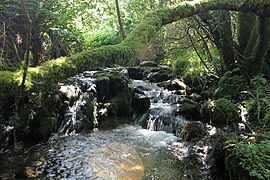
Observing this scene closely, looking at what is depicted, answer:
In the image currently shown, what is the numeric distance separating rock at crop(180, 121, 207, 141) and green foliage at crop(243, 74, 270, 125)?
53.7 inches

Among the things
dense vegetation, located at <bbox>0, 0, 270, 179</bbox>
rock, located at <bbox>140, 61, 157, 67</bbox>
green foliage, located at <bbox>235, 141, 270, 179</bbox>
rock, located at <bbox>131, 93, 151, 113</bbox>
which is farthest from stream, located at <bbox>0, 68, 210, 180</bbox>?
rock, located at <bbox>140, 61, 157, 67</bbox>

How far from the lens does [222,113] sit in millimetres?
7848

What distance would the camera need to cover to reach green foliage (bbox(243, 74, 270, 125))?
21.8ft

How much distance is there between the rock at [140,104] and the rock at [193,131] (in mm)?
2668

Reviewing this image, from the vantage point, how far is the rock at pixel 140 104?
10.4 m

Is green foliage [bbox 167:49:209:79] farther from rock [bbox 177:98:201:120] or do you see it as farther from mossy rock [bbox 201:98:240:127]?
mossy rock [bbox 201:98:240:127]

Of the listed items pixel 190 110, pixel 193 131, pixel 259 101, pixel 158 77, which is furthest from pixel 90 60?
pixel 158 77

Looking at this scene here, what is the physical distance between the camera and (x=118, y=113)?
1009cm

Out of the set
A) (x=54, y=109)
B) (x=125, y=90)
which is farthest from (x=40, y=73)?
(x=125, y=90)

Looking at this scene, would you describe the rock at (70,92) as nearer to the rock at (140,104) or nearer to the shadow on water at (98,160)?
the shadow on water at (98,160)

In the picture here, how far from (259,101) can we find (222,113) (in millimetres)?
1060

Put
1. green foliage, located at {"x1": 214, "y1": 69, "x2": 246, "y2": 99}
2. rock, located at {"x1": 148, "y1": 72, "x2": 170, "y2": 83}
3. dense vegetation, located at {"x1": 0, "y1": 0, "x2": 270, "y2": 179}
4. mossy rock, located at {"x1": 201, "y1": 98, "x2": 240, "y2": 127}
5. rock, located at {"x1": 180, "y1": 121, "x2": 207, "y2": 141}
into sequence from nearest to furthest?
1. dense vegetation, located at {"x1": 0, "y1": 0, "x2": 270, "y2": 179}
2. rock, located at {"x1": 180, "y1": 121, "x2": 207, "y2": 141}
3. mossy rock, located at {"x1": 201, "y1": 98, "x2": 240, "y2": 127}
4. green foliage, located at {"x1": 214, "y1": 69, "x2": 246, "y2": 99}
5. rock, located at {"x1": 148, "y1": 72, "x2": 170, "y2": 83}

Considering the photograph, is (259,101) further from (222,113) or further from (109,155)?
(109,155)

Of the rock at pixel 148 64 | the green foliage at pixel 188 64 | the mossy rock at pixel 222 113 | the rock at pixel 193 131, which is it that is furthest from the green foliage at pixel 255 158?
the rock at pixel 148 64
